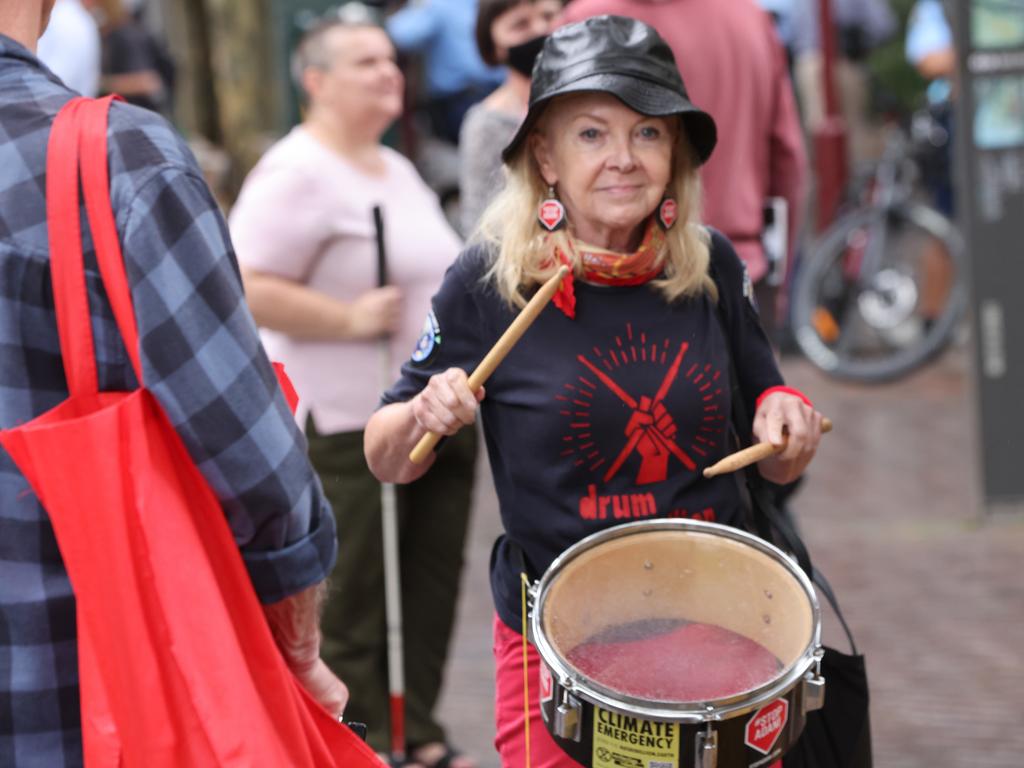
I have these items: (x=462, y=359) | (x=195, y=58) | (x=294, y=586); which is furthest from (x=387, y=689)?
(x=195, y=58)

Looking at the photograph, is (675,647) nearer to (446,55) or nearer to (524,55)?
(524,55)

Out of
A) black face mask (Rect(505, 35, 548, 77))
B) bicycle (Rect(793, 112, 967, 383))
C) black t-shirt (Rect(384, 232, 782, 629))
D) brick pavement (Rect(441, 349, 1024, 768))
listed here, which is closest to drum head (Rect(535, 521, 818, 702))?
black t-shirt (Rect(384, 232, 782, 629))

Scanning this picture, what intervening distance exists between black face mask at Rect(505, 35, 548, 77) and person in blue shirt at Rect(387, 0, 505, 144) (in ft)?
14.7

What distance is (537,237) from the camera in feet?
9.75

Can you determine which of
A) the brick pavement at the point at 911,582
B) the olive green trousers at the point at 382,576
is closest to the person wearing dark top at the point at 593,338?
the olive green trousers at the point at 382,576

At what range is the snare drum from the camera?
8.39 ft

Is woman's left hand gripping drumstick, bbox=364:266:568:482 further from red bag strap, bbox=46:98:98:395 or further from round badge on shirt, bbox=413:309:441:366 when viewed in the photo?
red bag strap, bbox=46:98:98:395

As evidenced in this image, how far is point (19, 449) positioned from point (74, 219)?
28 centimetres

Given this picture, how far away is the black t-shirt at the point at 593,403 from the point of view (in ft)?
9.38

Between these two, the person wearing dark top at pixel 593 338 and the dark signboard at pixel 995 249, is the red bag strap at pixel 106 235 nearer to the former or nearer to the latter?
the person wearing dark top at pixel 593 338

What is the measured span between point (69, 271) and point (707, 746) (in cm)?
114

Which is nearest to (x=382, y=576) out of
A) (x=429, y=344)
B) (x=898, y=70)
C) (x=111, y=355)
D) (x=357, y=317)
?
(x=357, y=317)

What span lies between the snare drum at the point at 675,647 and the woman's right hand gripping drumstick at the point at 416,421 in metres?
0.28

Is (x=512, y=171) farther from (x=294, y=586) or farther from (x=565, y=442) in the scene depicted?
(x=294, y=586)
